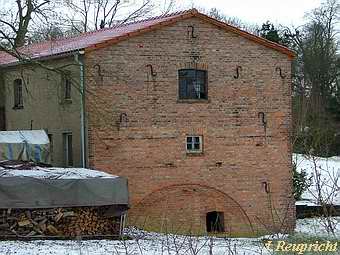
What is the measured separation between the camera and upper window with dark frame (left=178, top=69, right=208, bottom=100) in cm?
2706

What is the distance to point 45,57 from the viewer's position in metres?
28.1

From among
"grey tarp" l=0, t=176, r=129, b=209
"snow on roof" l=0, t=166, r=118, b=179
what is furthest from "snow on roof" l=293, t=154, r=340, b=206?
"snow on roof" l=0, t=166, r=118, b=179

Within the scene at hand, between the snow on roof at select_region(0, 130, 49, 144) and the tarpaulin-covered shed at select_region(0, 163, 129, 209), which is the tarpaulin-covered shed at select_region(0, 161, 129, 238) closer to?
the tarpaulin-covered shed at select_region(0, 163, 129, 209)

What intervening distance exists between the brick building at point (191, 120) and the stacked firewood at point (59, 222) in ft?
13.2

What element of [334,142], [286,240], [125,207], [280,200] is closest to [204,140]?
[280,200]

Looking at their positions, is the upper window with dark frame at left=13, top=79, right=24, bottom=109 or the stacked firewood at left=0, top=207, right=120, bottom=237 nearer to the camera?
the stacked firewood at left=0, top=207, right=120, bottom=237

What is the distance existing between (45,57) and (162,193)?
623 cm

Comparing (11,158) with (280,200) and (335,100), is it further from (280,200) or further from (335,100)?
(335,100)

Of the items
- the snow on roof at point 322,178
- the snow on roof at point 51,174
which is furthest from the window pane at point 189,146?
the snow on roof at point 51,174

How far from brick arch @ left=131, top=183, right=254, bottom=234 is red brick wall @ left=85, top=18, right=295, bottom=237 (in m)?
0.03

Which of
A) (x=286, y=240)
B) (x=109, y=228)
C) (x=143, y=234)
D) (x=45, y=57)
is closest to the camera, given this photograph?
(x=286, y=240)

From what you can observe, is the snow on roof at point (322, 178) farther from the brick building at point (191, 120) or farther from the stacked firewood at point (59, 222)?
the stacked firewood at point (59, 222)

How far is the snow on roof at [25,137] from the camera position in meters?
26.8

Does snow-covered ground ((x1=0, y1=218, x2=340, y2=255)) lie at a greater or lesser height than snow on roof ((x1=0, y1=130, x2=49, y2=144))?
lesser
